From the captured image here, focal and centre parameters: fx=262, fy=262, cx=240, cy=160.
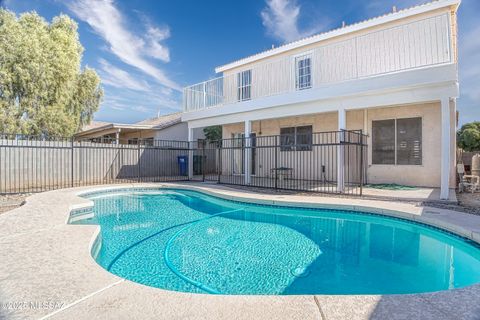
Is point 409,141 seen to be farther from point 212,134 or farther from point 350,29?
point 212,134

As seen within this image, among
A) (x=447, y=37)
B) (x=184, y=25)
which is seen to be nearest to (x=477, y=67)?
(x=447, y=37)

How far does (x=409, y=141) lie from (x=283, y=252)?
7694mm

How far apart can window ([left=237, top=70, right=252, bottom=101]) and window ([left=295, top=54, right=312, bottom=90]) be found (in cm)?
262

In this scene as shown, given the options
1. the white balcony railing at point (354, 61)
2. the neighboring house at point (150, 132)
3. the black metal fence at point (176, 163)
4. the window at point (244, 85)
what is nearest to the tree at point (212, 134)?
the neighboring house at point (150, 132)

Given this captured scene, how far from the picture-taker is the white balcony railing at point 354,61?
8.18 metres

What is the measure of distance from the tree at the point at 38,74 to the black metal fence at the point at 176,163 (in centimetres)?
193

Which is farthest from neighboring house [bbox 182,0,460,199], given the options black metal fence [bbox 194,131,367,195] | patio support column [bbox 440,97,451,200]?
black metal fence [bbox 194,131,367,195]

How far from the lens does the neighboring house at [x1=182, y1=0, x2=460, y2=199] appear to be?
7.39m

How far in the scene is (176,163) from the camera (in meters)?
15.6

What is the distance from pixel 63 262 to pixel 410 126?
10555 mm

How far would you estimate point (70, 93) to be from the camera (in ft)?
48.9

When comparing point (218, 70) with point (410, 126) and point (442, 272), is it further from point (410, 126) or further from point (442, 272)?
point (442, 272)

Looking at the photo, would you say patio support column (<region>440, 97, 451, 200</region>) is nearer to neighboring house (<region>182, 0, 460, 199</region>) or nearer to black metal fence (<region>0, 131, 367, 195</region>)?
neighboring house (<region>182, 0, 460, 199</region>)

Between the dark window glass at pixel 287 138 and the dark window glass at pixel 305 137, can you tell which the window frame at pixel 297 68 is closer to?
the dark window glass at pixel 305 137
